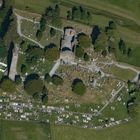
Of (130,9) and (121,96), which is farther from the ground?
(130,9)

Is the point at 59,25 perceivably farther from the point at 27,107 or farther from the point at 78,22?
the point at 27,107

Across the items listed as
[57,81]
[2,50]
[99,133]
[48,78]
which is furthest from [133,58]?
[2,50]

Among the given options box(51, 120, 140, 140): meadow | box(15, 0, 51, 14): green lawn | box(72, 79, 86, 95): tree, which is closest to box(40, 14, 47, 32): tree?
box(15, 0, 51, 14): green lawn

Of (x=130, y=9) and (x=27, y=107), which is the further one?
(x=130, y=9)

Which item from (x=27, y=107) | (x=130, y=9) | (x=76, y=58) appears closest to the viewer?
(x=27, y=107)

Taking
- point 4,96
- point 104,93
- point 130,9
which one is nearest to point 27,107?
point 4,96

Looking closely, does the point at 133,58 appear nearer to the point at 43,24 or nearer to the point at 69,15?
the point at 69,15
